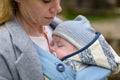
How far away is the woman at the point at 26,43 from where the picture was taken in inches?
107

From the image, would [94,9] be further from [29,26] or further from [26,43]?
[26,43]

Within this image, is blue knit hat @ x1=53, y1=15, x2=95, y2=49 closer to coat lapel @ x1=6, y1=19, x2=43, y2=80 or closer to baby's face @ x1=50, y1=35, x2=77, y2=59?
baby's face @ x1=50, y1=35, x2=77, y2=59

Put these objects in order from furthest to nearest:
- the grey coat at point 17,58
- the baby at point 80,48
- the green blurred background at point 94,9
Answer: the green blurred background at point 94,9 → the baby at point 80,48 → the grey coat at point 17,58

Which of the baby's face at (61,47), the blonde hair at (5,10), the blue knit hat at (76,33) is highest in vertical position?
the blonde hair at (5,10)

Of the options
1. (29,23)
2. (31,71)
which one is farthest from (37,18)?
(31,71)

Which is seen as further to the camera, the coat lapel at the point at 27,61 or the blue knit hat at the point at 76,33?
the blue knit hat at the point at 76,33

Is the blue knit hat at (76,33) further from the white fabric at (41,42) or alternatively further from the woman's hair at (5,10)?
the woman's hair at (5,10)

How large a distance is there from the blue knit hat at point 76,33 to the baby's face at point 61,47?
0.07 ft

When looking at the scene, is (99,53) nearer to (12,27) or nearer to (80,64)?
(80,64)

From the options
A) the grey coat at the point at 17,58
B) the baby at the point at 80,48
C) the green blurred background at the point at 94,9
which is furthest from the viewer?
the green blurred background at the point at 94,9

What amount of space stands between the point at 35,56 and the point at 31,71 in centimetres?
8

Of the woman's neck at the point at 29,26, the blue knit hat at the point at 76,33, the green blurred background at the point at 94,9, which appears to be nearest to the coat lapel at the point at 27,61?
the woman's neck at the point at 29,26

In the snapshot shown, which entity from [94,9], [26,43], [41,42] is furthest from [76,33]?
[94,9]

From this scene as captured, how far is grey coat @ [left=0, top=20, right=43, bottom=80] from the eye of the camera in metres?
2.71
